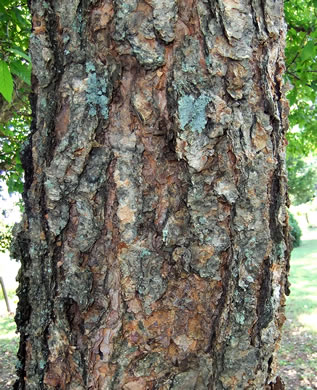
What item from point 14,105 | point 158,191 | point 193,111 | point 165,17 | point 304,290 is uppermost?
point 14,105

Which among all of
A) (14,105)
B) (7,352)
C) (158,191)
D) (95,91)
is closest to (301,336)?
(7,352)

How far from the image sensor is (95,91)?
3.49 ft

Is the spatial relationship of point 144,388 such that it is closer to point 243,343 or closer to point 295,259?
point 243,343

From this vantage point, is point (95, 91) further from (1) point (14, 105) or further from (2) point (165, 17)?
(1) point (14, 105)

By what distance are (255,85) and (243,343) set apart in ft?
2.30

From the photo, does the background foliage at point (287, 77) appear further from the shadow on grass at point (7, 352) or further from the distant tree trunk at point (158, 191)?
the shadow on grass at point (7, 352)

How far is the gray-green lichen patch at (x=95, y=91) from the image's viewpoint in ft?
3.49

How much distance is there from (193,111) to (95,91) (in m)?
0.27

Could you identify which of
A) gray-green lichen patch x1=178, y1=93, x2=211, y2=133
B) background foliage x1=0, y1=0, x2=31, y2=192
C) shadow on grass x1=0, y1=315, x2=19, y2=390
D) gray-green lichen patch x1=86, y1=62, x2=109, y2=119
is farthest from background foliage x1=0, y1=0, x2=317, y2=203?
shadow on grass x1=0, y1=315, x2=19, y2=390

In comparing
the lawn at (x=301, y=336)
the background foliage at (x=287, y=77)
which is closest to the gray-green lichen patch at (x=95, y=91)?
the background foliage at (x=287, y=77)

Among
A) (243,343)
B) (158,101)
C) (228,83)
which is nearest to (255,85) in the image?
(228,83)

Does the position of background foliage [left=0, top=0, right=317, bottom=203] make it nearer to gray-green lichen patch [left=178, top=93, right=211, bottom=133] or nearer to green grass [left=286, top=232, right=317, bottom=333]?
gray-green lichen patch [left=178, top=93, right=211, bottom=133]

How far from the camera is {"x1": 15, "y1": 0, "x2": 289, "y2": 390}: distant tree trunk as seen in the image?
3.41 ft

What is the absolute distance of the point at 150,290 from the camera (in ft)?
3.51
